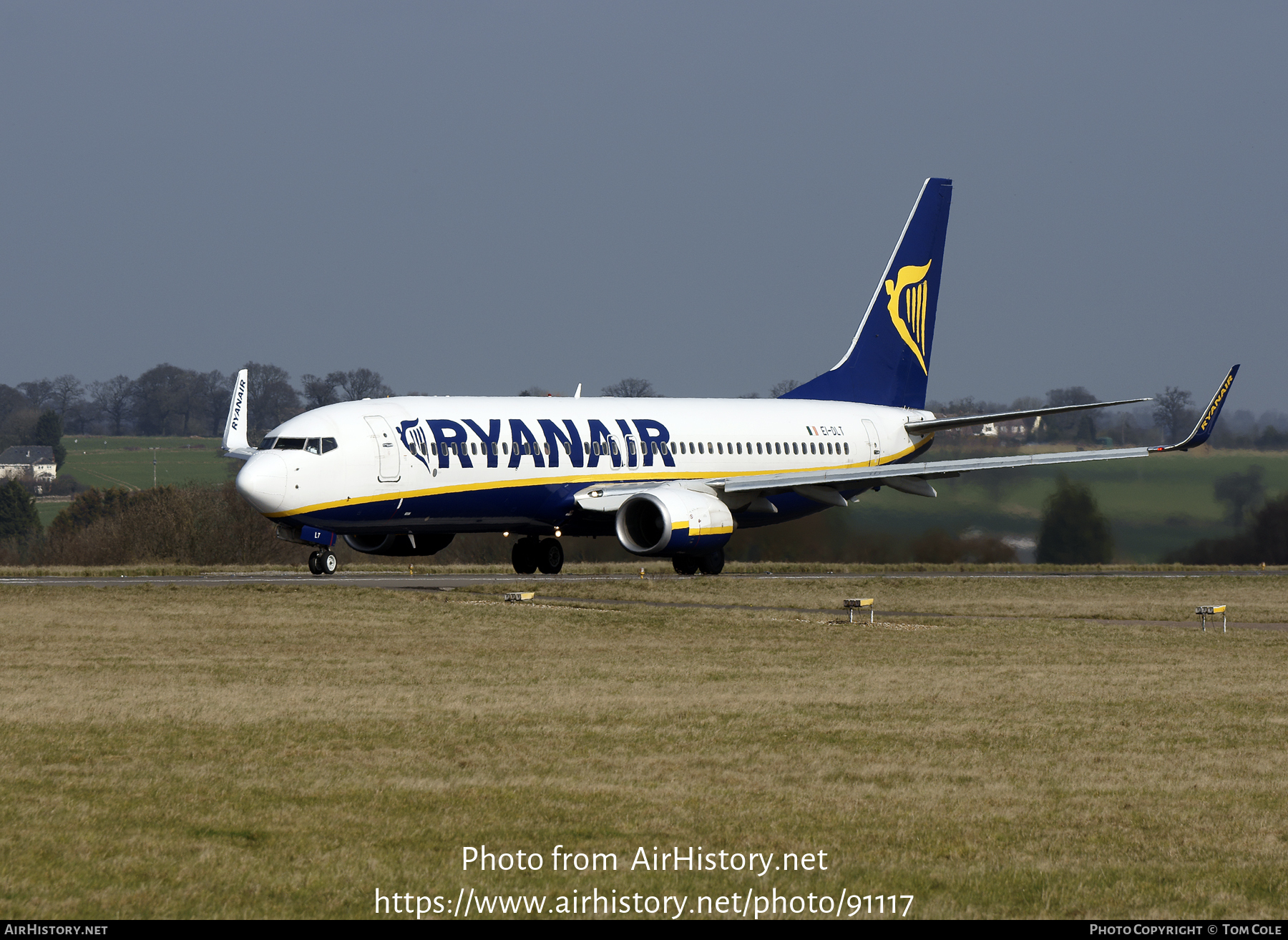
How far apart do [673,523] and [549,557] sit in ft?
17.8

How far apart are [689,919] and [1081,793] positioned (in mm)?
4663

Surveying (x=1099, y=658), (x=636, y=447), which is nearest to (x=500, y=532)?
(x=636, y=447)

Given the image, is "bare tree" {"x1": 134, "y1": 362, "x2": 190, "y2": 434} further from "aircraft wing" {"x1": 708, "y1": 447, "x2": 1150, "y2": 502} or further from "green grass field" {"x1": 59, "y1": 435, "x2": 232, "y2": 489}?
"aircraft wing" {"x1": 708, "y1": 447, "x2": 1150, "y2": 502}

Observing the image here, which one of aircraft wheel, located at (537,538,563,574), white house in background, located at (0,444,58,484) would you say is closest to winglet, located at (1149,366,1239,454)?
aircraft wheel, located at (537,538,563,574)

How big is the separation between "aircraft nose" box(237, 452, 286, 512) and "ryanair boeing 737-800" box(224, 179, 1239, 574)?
0.14ft

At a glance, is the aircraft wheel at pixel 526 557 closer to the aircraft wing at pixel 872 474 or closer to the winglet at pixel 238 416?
the aircraft wing at pixel 872 474

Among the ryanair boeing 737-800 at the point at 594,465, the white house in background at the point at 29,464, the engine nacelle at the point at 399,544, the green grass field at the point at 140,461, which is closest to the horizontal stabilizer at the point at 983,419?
the ryanair boeing 737-800 at the point at 594,465

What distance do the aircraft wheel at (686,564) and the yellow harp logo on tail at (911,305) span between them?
12460 mm

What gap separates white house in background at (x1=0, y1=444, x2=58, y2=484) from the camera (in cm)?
11350

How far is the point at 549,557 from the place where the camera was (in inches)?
1574

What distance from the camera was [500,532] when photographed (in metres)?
36.6

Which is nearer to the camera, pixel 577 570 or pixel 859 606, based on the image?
pixel 859 606

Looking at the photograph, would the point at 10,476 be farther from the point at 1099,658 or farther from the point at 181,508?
the point at 1099,658

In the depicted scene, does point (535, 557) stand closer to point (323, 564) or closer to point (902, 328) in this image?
point (323, 564)
